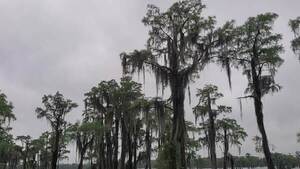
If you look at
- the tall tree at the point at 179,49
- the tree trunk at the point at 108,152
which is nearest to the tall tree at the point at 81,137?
the tree trunk at the point at 108,152

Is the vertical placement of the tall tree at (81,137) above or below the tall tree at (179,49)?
below

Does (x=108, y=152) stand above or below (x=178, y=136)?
below

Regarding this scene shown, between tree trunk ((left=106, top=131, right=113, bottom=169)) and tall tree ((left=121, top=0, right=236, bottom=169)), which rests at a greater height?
tall tree ((left=121, top=0, right=236, bottom=169))

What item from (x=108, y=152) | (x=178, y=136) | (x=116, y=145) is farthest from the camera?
(x=108, y=152)

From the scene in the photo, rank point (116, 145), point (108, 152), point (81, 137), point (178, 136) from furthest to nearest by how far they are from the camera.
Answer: point (81, 137) < point (108, 152) < point (116, 145) < point (178, 136)

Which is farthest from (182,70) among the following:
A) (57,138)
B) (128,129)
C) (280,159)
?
(280,159)

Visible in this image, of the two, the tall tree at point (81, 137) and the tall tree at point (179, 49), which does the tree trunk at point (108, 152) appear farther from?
the tall tree at point (179, 49)

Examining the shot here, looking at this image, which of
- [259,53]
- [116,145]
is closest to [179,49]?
[259,53]

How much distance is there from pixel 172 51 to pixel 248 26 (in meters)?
4.47

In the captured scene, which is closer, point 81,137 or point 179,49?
point 179,49

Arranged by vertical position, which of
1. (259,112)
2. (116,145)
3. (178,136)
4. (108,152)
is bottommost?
(108,152)

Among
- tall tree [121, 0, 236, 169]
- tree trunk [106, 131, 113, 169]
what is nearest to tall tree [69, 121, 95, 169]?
tree trunk [106, 131, 113, 169]

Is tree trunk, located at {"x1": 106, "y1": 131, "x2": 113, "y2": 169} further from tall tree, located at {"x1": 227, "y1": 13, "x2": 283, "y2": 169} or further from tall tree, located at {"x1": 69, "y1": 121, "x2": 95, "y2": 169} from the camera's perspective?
tall tree, located at {"x1": 227, "y1": 13, "x2": 283, "y2": 169}

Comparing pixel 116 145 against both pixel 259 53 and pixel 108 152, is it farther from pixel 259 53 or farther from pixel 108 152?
pixel 259 53
